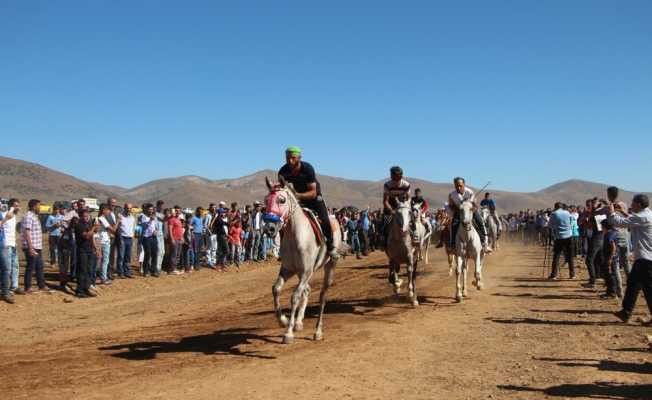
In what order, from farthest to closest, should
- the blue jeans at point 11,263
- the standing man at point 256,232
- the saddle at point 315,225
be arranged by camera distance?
the standing man at point 256,232, the blue jeans at point 11,263, the saddle at point 315,225

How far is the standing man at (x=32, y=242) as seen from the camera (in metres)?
15.4

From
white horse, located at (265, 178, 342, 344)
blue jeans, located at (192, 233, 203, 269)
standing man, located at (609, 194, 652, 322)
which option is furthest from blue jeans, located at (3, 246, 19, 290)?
standing man, located at (609, 194, 652, 322)

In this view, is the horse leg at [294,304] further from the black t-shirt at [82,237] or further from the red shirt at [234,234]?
the red shirt at [234,234]

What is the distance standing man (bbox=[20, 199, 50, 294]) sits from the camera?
607 inches

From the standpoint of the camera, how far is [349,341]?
9992 millimetres

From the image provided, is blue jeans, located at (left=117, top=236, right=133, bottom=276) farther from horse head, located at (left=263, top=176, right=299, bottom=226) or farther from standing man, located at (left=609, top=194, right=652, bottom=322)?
standing man, located at (left=609, top=194, right=652, bottom=322)

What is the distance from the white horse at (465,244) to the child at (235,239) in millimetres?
12924

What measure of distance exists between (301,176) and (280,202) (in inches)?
52.0

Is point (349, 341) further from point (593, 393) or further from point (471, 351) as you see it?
point (593, 393)

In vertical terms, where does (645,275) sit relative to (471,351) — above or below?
above

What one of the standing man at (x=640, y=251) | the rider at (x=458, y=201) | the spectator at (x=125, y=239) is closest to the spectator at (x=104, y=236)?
the spectator at (x=125, y=239)

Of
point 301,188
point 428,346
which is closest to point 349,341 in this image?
point 428,346

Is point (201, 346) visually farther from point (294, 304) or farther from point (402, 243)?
point (402, 243)

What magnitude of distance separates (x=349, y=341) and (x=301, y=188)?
3088 millimetres
